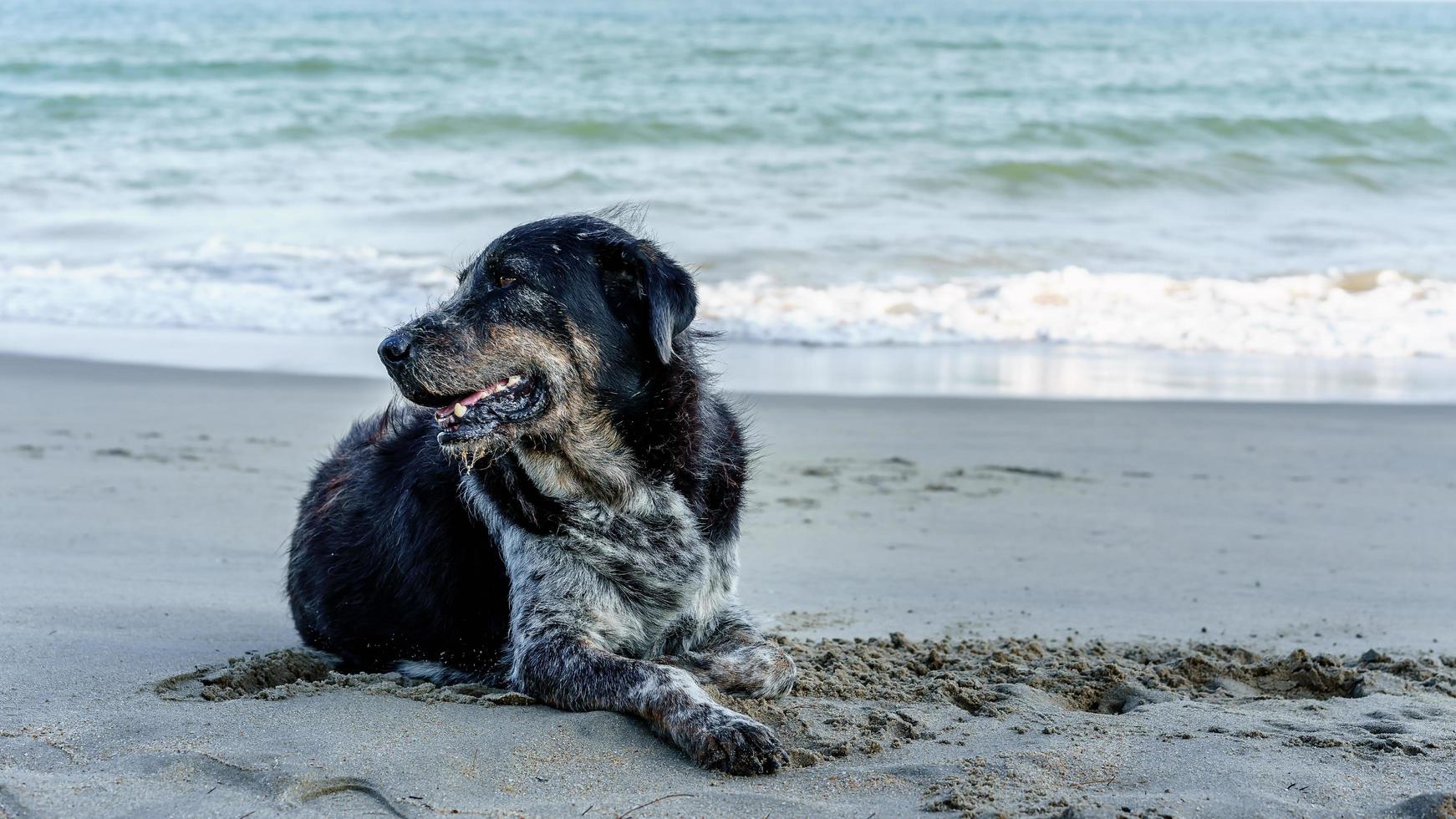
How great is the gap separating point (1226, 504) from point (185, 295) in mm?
10346

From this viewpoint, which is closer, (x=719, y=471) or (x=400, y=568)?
(x=719, y=471)

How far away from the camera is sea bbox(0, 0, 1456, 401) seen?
1188 cm

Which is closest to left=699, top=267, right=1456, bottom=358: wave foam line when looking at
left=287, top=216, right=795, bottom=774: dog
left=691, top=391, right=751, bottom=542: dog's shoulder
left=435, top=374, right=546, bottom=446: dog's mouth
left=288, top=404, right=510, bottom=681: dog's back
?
left=288, top=404, right=510, bottom=681: dog's back

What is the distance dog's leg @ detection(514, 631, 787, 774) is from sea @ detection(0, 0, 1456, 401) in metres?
1.75

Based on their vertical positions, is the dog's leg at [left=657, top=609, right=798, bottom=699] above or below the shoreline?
below

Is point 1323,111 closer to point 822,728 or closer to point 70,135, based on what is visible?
point 70,135

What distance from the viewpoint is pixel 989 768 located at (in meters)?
3.49

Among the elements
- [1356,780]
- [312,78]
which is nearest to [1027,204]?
[1356,780]

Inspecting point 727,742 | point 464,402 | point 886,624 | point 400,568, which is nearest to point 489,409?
point 464,402

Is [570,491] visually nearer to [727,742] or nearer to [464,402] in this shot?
[464,402]

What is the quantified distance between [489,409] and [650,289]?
2.08 ft

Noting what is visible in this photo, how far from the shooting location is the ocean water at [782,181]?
13000 mm

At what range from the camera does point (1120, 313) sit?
1280 cm

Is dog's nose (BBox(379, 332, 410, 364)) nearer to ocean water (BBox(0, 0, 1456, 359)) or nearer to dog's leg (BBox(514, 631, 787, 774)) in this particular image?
dog's leg (BBox(514, 631, 787, 774))
